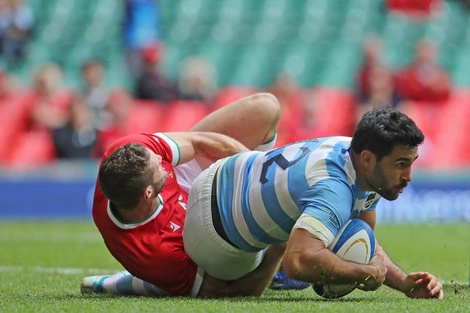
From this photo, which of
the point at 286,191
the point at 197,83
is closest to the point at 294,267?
the point at 286,191

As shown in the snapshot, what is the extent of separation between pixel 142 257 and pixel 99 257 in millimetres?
3573

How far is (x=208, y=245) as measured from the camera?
19.1 feet

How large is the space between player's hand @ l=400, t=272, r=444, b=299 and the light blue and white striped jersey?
18.4 inches

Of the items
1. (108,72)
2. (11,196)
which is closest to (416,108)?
(108,72)

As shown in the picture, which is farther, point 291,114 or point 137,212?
point 291,114

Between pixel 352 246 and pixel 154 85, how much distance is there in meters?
10.5

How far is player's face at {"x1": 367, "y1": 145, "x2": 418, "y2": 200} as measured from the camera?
209 inches

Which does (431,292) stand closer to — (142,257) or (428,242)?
(142,257)

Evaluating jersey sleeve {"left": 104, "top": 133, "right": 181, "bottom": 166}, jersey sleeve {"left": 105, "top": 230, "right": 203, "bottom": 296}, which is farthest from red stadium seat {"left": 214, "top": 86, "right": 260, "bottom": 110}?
jersey sleeve {"left": 105, "top": 230, "right": 203, "bottom": 296}

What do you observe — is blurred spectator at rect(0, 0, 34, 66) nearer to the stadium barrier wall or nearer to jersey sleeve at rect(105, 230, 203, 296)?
the stadium barrier wall

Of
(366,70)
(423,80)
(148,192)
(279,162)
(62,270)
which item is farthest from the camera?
(423,80)

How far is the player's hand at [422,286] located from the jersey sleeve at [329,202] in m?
0.59

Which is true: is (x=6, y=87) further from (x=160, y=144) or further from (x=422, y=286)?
(x=422, y=286)

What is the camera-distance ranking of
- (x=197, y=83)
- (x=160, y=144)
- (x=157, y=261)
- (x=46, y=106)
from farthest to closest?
(x=197, y=83)
(x=46, y=106)
(x=160, y=144)
(x=157, y=261)
